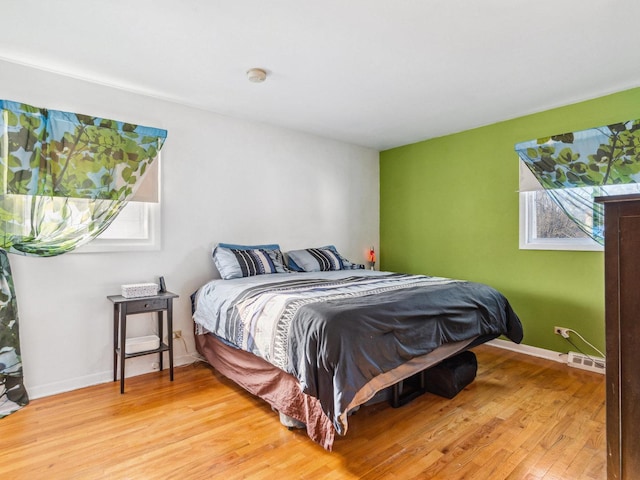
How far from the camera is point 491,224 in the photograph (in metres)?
3.92

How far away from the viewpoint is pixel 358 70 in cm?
270

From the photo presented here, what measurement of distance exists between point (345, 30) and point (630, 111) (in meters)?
2.54

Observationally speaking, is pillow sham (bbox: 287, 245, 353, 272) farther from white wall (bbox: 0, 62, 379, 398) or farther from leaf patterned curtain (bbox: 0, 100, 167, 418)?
leaf patterned curtain (bbox: 0, 100, 167, 418)

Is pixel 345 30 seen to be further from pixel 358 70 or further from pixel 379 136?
pixel 379 136

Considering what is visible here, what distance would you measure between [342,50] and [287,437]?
2435 mm

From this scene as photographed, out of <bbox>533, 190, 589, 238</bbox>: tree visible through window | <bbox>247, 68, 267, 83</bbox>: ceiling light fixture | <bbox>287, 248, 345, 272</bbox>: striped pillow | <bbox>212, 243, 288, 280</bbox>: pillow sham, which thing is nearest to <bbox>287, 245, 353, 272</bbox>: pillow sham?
<bbox>287, 248, 345, 272</bbox>: striped pillow

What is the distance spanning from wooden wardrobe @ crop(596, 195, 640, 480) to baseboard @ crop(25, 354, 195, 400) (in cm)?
313

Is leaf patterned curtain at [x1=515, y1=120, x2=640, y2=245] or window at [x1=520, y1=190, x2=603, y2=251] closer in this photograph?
leaf patterned curtain at [x1=515, y1=120, x2=640, y2=245]

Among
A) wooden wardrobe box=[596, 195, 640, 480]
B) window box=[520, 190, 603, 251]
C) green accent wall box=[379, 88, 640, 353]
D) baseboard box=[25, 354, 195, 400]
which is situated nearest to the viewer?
wooden wardrobe box=[596, 195, 640, 480]

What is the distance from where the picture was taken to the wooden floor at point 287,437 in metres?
1.81

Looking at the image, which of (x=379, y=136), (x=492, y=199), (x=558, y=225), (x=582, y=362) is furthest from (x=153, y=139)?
(x=582, y=362)

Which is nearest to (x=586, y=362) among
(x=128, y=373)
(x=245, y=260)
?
(x=245, y=260)

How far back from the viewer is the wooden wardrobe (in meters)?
1.01

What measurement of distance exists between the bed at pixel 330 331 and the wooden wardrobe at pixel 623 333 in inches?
39.8
